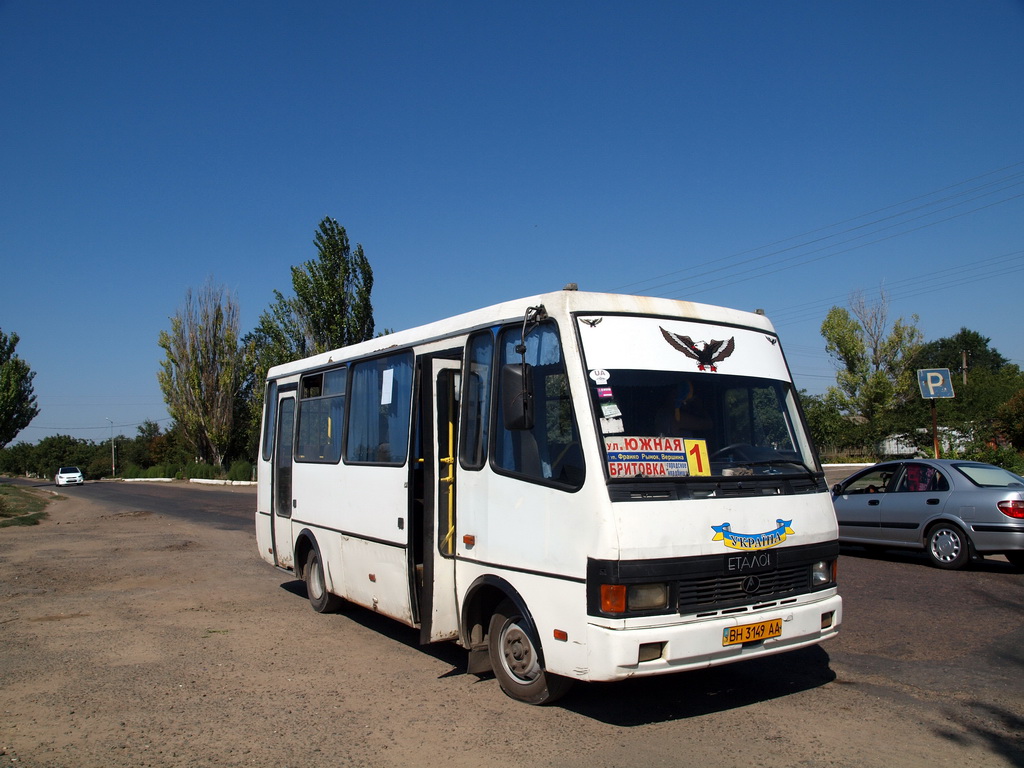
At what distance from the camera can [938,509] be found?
36.8ft

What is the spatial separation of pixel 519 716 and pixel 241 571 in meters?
8.06

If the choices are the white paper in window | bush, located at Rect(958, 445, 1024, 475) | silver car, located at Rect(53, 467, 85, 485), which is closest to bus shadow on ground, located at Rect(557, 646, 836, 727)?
the white paper in window

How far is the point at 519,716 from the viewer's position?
5.44m

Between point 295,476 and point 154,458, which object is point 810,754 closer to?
point 295,476

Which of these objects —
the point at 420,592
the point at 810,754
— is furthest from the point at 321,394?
the point at 810,754

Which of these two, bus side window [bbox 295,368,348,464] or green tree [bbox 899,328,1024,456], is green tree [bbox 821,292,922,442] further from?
bus side window [bbox 295,368,348,464]

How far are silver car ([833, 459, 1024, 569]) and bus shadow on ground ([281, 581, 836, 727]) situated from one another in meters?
4.88

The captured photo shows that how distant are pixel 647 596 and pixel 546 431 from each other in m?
1.27

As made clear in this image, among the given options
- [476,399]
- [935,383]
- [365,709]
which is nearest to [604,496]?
[476,399]

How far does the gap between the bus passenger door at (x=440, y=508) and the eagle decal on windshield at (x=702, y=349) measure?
181 centimetres

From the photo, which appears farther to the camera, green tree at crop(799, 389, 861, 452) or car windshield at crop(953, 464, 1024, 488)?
green tree at crop(799, 389, 861, 452)

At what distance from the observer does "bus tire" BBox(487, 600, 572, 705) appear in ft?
17.9

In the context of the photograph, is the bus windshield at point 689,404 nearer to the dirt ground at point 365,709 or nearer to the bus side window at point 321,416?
the dirt ground at point 365,709

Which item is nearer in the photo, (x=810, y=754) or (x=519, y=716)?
(x=810, y=754)
